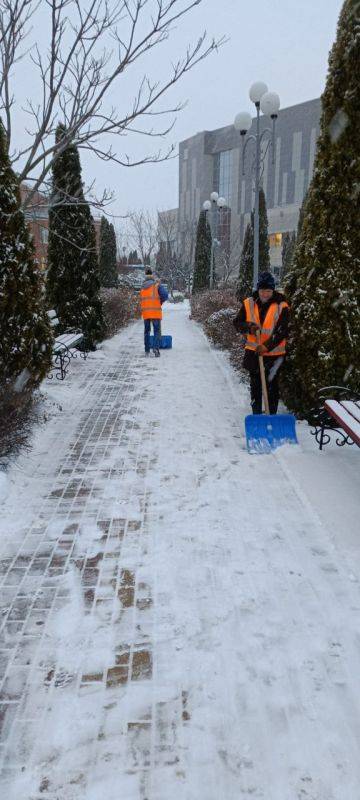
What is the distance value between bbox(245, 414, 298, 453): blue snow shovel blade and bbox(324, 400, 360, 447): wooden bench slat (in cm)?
51

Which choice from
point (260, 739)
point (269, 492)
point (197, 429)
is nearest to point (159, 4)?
point (197, 429)

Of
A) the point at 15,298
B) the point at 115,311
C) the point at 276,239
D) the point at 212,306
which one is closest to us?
the point at 15,298

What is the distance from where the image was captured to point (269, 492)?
4.66 metres

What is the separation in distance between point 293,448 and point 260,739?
11.7 feet

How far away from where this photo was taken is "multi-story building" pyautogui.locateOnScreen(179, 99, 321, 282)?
181ft

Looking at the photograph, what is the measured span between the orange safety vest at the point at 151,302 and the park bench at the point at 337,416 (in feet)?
18.8

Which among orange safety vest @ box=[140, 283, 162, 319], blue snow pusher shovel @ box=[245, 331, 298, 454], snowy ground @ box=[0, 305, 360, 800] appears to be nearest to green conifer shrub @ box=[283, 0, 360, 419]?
blue snow pusher shovel @ box=[245, 331, 298, 454]

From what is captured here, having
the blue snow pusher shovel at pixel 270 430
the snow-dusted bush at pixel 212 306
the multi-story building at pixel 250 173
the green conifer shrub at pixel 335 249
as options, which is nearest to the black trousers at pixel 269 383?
the green conifer shrub at pixel 335 249

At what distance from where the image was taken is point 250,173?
55844mm

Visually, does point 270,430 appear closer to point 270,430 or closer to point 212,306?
point 270,430

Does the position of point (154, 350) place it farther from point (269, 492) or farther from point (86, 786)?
point (86, 786)

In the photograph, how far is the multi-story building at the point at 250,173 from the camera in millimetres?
55281

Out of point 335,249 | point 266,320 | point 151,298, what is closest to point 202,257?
point 151,298

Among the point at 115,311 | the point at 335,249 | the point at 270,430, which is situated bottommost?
the point at 270,430
